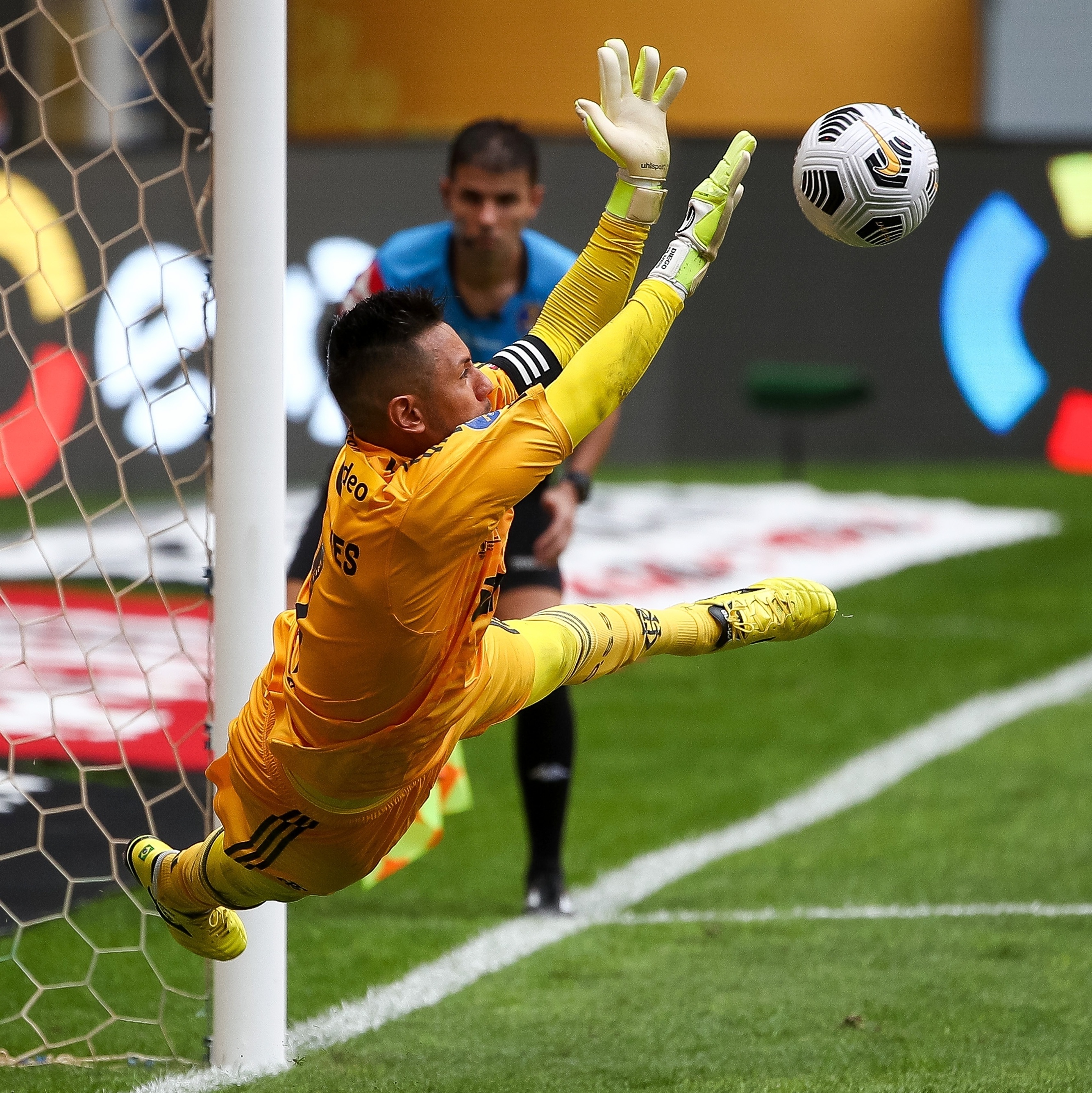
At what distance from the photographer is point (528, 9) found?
1769cm

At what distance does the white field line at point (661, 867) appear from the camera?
3.70 m

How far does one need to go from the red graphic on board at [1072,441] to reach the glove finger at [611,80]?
1228 centimetres

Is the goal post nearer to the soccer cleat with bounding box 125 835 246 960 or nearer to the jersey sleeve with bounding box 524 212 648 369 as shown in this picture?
the soccer cleat with bounding box 125 835 246 960

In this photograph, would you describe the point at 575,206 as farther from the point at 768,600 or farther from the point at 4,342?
the point at 768,600

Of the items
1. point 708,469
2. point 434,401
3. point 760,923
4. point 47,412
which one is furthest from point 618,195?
point 708,469

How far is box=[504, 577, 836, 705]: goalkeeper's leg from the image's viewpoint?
318 cm

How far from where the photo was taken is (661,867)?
530 cm

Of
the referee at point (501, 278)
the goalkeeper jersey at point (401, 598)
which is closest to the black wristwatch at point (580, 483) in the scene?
the referee at point (501, 278)

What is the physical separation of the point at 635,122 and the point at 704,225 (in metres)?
0.21

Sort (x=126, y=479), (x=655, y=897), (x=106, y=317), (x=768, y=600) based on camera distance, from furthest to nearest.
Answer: (x=126, y=479) → (x=106, y=317) → (x=655, y=897) → (x=768, y=600)

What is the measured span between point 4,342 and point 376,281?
9.52m

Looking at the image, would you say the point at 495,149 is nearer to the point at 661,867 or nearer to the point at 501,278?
the point at 501,278

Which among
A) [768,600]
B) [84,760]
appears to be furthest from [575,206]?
[768,600]

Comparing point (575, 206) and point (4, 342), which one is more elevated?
point (575, 206)
